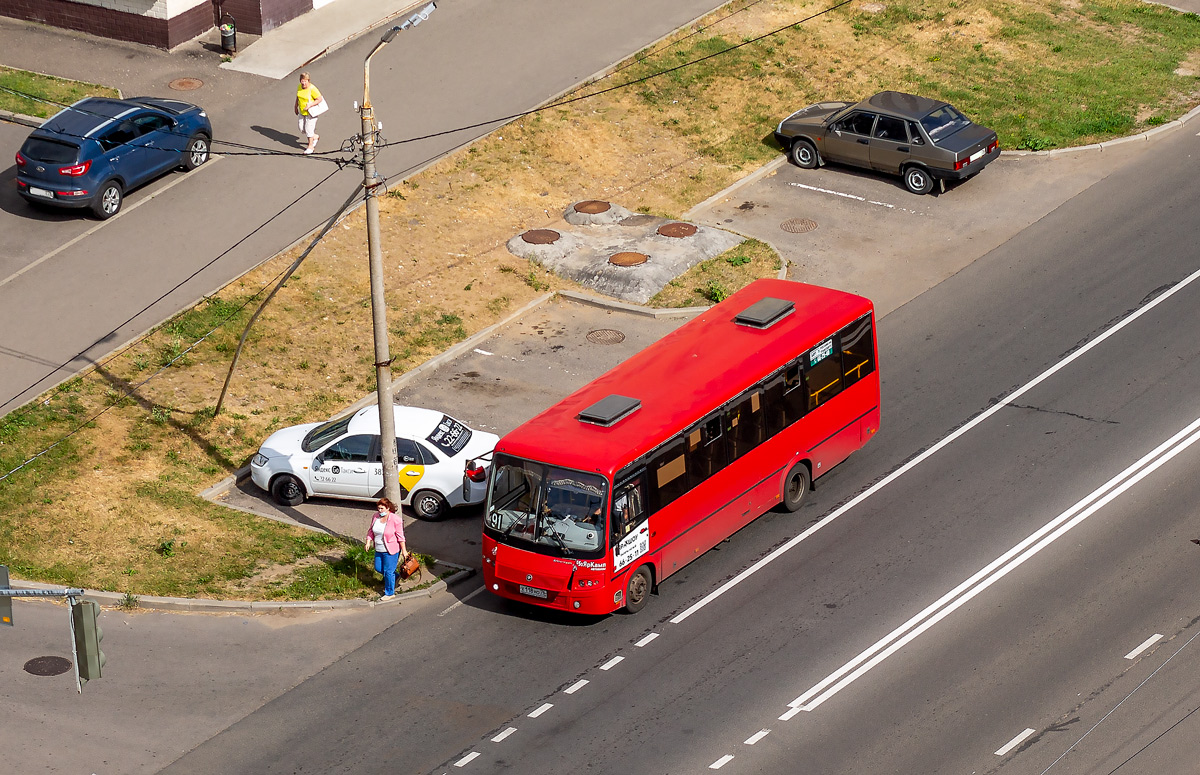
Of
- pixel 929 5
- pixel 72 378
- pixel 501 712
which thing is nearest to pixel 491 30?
pixel 929 5

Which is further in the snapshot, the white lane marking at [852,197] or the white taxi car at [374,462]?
the white lane marking at [852,197]

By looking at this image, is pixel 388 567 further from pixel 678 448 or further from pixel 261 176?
pixel 261 176

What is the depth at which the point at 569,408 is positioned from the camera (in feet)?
72.6

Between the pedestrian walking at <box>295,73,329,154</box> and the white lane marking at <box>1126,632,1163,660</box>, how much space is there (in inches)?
804

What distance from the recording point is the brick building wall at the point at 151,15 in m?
39.0

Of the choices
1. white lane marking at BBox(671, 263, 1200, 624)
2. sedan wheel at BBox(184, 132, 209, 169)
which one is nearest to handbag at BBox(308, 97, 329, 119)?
sedan wheel at BBox(184, 132, 209, 169)

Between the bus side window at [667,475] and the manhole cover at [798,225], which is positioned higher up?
the bus side window at [667,475]

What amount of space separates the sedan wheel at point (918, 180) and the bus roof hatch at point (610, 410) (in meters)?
15.1

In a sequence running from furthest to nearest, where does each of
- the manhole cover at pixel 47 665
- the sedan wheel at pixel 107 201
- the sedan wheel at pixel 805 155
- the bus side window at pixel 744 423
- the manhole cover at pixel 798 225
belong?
the sedan wheel at pixel 805 155 → the manhole cover at pixel 798 225 → the sedan wheel at pixel 107 201 → the bus side window at pixel 744 423 → the manhole cover at pixel 47 665

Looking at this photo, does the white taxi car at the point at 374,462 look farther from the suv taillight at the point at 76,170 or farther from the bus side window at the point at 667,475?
the suv taillight at the point at 76,170

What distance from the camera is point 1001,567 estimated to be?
22094 millimetres

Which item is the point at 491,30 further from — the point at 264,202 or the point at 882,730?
the point at 882,730

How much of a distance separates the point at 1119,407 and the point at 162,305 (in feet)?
58.4

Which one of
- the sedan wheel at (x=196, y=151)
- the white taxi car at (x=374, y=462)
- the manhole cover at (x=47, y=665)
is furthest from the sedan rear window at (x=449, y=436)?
the sedan wheel at (x=196, y=151)
